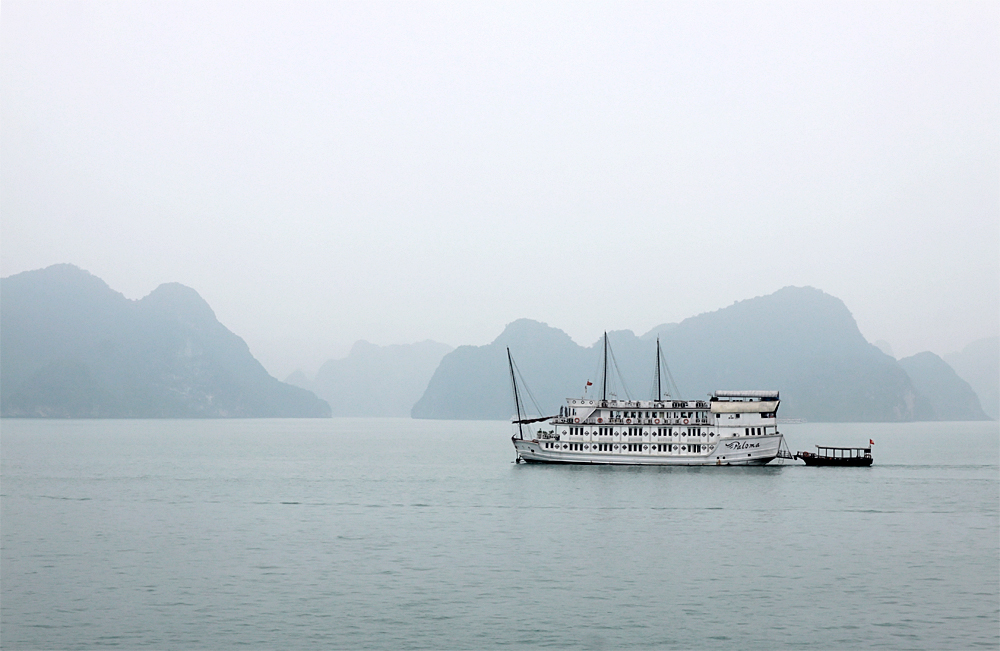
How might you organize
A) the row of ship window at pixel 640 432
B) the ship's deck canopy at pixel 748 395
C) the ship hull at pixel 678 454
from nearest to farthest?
1. the ship hull at pixel 678 454
2. the row of ship window at pixel 640 432
3. the ship's deck canopy at pixel 748 395

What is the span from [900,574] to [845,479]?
2073 inches

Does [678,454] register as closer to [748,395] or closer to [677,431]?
[677,431]

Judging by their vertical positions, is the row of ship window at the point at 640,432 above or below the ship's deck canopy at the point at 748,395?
below

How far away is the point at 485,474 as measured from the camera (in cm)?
10419

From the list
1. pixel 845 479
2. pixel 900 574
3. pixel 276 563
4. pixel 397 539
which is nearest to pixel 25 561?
pixel 276 563

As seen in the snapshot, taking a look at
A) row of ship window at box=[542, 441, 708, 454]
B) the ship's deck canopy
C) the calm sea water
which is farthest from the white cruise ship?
the calm sea water

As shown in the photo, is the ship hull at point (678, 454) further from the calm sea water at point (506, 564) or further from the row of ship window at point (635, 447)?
the calm sea water at point (506, 564)

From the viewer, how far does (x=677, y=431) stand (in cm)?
9788

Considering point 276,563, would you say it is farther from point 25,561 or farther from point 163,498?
point 163,498

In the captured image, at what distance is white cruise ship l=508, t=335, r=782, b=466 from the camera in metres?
97.5

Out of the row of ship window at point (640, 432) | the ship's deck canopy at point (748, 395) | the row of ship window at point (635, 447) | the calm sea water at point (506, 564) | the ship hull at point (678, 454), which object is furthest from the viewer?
the ship's deck canopy at point (748, 395)

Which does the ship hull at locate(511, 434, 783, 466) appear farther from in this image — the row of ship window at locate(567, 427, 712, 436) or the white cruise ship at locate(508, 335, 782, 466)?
A: the row of ship window at locate(567, 427, 712, 436)

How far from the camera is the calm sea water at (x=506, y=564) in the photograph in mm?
34500

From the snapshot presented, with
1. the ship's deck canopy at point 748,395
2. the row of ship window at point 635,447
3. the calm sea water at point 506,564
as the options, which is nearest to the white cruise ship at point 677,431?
the row of ship window at point 635,447
